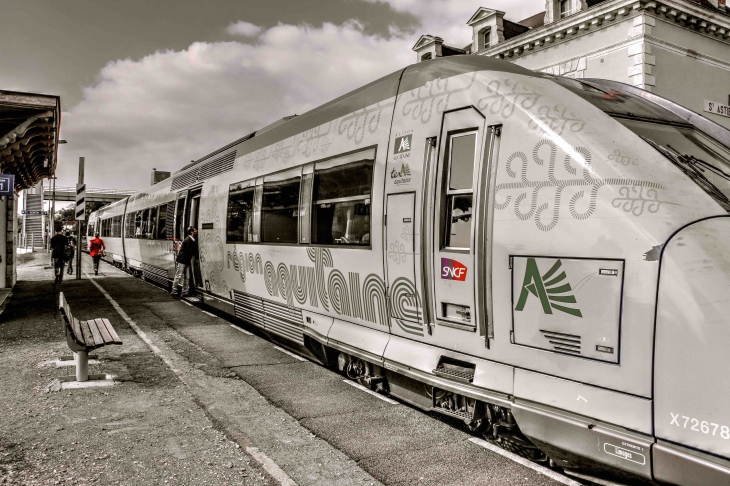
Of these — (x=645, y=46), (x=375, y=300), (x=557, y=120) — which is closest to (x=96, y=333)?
(x=375, y=300)

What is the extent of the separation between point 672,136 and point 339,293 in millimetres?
3506

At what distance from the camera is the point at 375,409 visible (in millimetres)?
5707

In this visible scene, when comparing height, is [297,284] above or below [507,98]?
below

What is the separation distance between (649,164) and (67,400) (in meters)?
5.58

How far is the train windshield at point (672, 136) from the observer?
3.80m

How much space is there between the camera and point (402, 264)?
5.28 m

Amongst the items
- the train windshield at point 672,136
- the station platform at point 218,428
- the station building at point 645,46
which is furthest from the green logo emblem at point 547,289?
the station building at point 645,46

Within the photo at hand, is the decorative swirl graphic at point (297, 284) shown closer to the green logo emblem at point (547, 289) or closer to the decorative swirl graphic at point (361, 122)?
the decorative swirl graphic at point (361, 122)

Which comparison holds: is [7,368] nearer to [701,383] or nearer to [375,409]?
[375,409]

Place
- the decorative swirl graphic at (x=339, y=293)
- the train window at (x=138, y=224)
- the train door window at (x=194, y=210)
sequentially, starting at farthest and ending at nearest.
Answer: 1. the train window at (x=138, y=224)
2. the train door window at (x=194, y=210)
3. the decorative swirl graphic at (x=339, y=293)

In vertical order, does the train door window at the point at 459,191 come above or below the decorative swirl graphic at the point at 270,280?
above

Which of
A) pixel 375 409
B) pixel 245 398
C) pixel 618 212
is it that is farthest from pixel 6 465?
pixel 618 212

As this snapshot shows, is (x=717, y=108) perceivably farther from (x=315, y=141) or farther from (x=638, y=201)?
(x=638, y=201)

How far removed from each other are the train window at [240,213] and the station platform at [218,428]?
1813mm
